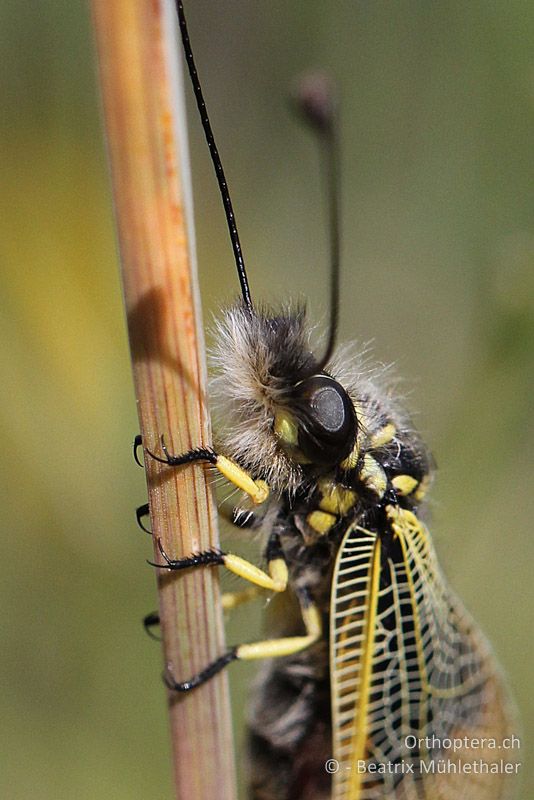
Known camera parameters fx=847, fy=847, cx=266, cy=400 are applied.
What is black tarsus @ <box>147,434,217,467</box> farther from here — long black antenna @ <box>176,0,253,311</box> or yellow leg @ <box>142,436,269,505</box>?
long black antenna @ <box>176,0,253,311</box>

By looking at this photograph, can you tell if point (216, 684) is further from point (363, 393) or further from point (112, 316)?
point (112, 316)

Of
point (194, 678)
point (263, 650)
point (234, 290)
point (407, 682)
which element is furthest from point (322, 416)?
point (407, 682)

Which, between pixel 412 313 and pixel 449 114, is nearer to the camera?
pixel 449 114

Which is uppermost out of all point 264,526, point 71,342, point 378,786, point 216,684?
point 71,342

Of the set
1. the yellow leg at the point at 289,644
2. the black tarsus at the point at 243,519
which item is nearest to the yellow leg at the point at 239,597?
the yellow leg at the point at 289,644

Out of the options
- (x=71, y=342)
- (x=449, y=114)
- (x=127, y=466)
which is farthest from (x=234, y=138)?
(x=127, y=466)

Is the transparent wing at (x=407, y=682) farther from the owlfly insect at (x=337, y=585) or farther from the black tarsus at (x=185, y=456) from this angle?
the black tarsus at (x=185, y=456)

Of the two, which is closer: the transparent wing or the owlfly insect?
the owlfly insect

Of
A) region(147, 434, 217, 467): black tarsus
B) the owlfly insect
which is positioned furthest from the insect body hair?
region(147, 434, 217, 467): black tarsus
